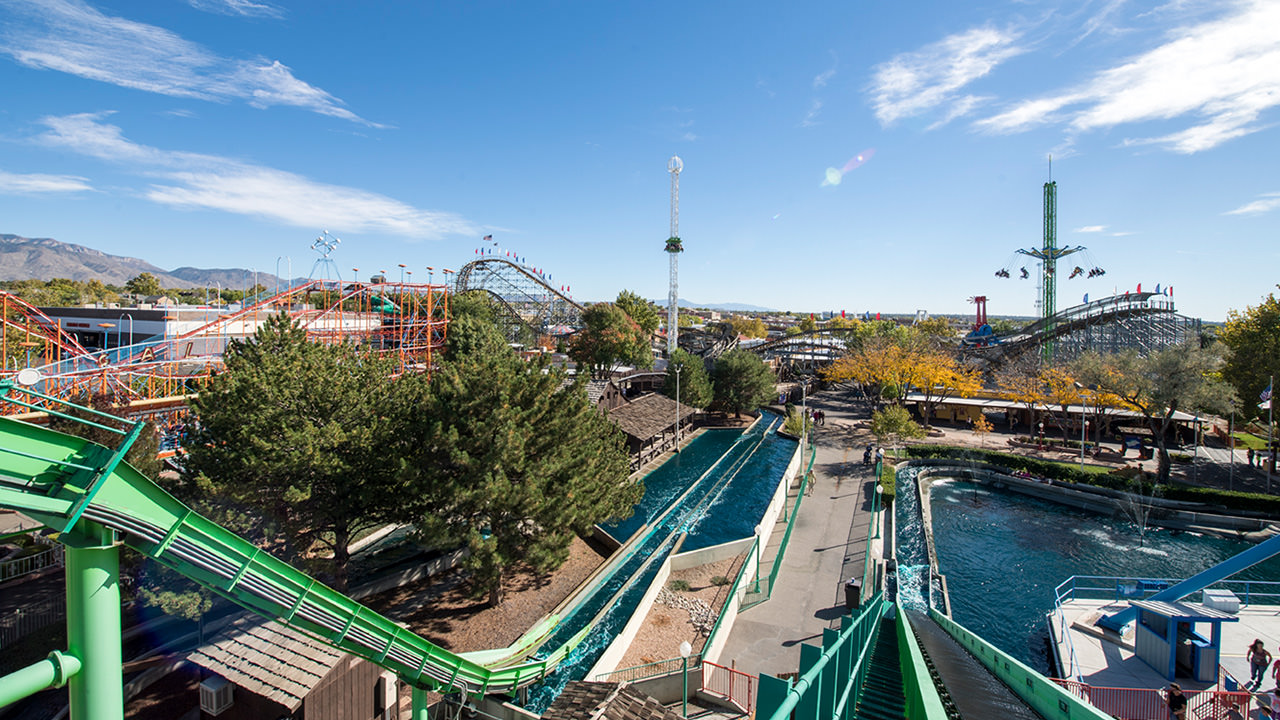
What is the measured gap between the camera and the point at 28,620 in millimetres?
14023

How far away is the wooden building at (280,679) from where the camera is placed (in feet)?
34.4

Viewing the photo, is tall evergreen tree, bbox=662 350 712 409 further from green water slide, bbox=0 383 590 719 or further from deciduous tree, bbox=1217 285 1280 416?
green water slide, bbox=0 383 590 719

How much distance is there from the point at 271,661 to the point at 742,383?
41.4 meters

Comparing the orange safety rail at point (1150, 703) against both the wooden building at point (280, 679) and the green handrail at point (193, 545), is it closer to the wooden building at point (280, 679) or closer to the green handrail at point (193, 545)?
the green handrail at point (193, 545)

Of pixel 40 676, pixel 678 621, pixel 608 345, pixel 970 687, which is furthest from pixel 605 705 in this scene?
pixel 608 345

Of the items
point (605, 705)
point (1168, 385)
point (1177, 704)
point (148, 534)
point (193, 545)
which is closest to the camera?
point (148, 534)

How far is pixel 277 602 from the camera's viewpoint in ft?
23.4

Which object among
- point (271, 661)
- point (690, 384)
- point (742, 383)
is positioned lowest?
point (271, 661)

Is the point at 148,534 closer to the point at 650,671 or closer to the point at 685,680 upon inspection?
the point at 685,680

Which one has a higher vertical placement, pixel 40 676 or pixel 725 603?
pixel 40 676

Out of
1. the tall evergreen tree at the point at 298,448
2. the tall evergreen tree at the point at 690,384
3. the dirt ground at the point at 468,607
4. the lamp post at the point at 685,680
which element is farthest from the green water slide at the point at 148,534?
the tall evergreen tree at the point at 690,384

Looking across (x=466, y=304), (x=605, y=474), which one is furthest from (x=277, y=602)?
(x=466, y=304)

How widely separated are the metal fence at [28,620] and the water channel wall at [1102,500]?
89.7 feet

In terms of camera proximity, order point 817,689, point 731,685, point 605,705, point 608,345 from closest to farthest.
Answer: point 817,689, point 605,705, point 731,685, point 608,345
